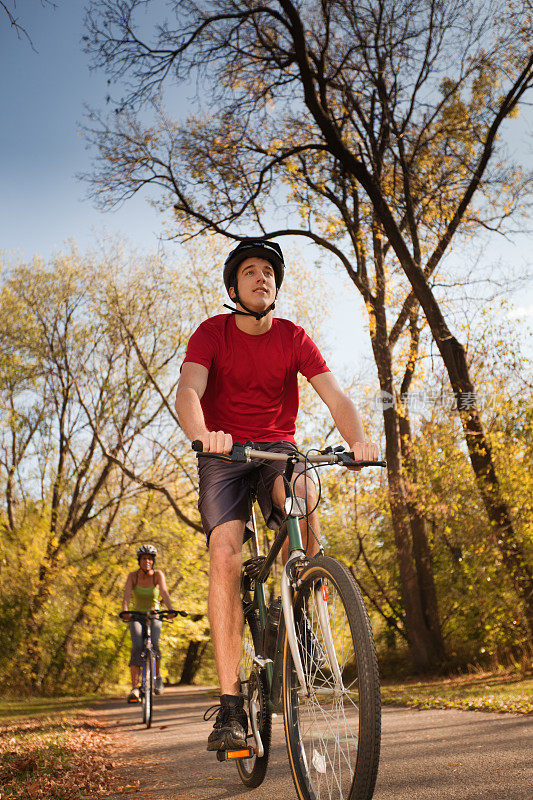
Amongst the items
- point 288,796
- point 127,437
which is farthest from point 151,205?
point 288,796

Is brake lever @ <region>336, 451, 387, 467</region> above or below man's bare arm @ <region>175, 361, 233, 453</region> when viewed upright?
below

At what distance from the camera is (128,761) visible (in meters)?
5.34

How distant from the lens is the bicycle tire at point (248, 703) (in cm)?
325

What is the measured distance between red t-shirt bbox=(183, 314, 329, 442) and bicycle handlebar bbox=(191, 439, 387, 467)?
57 centimetres

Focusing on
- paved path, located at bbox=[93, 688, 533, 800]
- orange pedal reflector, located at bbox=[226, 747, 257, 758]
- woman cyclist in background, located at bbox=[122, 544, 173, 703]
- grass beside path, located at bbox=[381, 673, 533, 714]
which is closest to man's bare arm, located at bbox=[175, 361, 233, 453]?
orange pedal reflector, located at bbox=[226, 747, 257, 758]

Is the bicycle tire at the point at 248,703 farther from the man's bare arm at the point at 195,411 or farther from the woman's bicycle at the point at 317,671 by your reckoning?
the man's bare arm at the point at 195,411

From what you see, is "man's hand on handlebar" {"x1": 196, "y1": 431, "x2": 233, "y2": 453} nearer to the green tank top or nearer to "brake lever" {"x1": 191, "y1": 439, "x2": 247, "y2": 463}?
"brake lever" {"x1": 191, "y1": 439, "x2": 247, "y2": 463}

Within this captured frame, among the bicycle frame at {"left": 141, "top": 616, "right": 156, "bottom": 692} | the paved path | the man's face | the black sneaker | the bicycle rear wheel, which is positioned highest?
the man's face

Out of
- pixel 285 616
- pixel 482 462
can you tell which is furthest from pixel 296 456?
pixel 482 462

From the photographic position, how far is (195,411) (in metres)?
3.04

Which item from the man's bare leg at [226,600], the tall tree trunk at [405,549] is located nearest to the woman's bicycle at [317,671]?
the man's bare leg at [226,600]

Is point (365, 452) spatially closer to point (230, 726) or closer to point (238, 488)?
point (238, 488)

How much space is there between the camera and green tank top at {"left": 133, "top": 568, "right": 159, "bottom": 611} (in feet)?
30.9

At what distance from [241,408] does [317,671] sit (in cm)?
129
